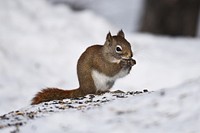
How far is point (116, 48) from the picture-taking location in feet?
18.5

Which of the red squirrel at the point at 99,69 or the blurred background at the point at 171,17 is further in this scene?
the blurred background at the point at 171,17

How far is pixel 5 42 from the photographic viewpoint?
895 centimetres

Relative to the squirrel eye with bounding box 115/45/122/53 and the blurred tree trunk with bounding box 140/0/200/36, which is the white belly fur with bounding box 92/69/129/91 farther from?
the blurred tree trunk with bounding box 140/0/200/36

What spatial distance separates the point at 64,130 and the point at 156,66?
4828 mm

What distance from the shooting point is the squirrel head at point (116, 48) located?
556cm

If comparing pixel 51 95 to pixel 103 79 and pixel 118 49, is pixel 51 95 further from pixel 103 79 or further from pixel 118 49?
pixel 118 49

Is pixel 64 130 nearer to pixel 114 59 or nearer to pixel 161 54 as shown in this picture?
pixel 114 59

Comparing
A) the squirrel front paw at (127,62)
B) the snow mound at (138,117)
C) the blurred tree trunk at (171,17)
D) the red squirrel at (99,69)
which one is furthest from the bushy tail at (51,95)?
the blurred tree trunk at (171,17)

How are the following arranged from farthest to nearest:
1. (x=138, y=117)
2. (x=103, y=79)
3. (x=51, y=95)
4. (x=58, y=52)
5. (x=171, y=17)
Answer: (x=171, y=17), (x=58, y=52), (x=103, y=79), (x=51, y=95), (x=138, y=117)

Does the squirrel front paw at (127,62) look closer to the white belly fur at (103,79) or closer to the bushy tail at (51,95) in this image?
the white belly fur at (103,79)

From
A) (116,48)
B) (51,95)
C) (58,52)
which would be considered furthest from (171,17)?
(51,95)

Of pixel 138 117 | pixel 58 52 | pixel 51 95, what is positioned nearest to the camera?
pixel 138 117

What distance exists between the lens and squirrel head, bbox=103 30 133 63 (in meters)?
5.56

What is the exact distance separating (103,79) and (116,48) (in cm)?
28
